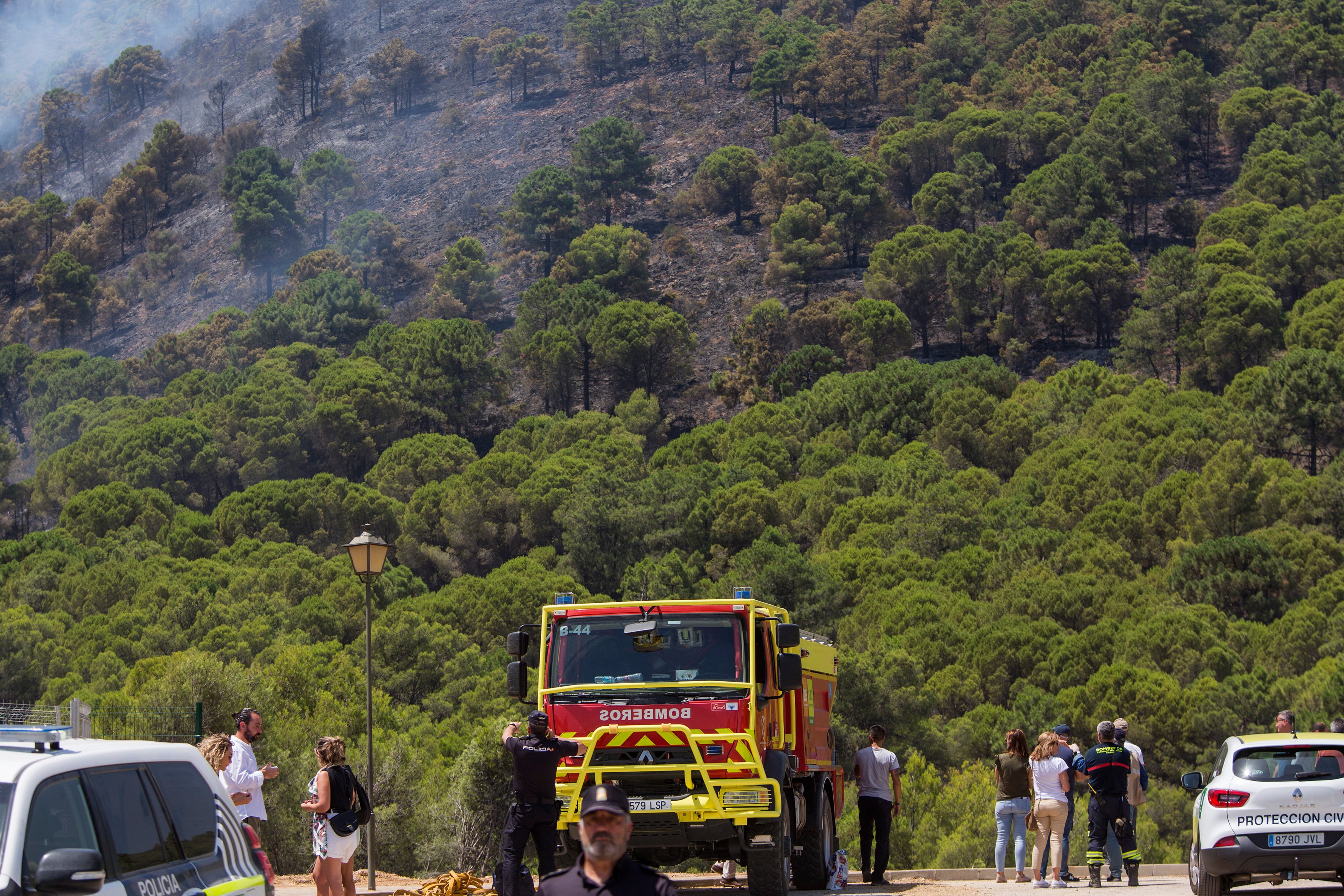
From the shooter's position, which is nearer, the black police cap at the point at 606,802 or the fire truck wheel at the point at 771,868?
the black police cap at the point at 606,802

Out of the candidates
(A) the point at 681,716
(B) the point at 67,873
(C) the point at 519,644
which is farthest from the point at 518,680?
(B) the point at 67,873

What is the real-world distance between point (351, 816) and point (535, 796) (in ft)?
4.67

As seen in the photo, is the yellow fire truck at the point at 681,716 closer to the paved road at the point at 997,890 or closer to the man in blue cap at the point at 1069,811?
the paved road at the point at 997,890

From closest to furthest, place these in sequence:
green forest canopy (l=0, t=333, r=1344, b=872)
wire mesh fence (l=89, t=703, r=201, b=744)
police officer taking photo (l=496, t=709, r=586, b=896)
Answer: police officer taking photo (l=496, t=709, r=586, b=896)
wire mesh fence (l=89, t=703, r=201, b=744)
green forest canopy (l=0, t=333, r=1344, b=872)

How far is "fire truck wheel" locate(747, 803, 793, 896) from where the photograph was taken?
12.3 metres

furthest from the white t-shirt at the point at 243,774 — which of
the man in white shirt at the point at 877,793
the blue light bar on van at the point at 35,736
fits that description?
the man in white shirt at the point at 877,793

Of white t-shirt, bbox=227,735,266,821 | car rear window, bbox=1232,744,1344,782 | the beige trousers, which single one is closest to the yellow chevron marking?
white t-shirt, bbox=227,735,266,821

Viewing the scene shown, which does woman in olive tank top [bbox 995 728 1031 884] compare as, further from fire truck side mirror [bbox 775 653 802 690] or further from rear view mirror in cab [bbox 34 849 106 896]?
rear view mirror in cab [bbox 34 849 106 896]

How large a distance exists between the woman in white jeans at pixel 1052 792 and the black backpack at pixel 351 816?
6958mm

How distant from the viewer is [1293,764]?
11.8 m

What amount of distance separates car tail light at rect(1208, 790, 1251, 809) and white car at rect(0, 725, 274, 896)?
8.06 metres

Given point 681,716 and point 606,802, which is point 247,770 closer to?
point 681,716

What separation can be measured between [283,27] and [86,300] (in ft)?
230

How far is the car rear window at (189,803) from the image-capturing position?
6723 mm
